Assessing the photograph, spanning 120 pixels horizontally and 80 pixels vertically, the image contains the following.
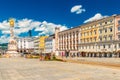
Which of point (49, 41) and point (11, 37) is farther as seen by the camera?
point (49, 41)

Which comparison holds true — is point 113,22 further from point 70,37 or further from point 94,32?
point 70,37

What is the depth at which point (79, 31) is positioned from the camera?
113500 millimetres

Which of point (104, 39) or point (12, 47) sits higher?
point (104, 39)

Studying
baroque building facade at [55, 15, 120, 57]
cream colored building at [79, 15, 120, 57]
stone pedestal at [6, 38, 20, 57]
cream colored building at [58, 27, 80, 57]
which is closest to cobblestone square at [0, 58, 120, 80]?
cream colored building at [79, 15, 120, 57]

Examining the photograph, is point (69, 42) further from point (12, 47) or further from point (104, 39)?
point (104, 39)

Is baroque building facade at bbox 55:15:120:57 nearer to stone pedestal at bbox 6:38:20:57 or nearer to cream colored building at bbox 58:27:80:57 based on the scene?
cream colored building at bbox 58:27:80:57

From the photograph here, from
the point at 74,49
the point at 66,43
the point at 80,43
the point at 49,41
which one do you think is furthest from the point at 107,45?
the point at 49,41

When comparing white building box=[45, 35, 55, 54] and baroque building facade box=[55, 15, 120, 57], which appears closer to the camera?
baroque building facade box=[55, 15, 120, 57]

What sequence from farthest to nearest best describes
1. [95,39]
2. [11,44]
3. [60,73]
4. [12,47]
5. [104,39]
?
[12,47] → [11,44] → [95,39] → [104,39] → [60,73]

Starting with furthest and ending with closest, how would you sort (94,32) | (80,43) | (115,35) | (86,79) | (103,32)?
1. (80,43)
2. (94,32)
3. (103,32)
4. (115,35)
5. (86,79)

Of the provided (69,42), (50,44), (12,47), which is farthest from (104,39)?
(50,44)

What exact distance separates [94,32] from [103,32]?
704 cm

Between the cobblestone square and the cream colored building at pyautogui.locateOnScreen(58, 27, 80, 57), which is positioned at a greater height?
the cream colored building at pyautogui.locateOnScreen(58, 27, 80, 57)

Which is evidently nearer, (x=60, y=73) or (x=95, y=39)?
(x=60, y=73)
